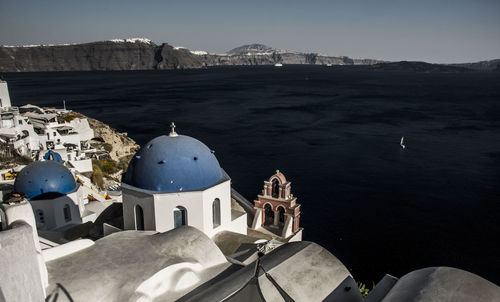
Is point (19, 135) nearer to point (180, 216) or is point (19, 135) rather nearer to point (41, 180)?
point (41, 180)

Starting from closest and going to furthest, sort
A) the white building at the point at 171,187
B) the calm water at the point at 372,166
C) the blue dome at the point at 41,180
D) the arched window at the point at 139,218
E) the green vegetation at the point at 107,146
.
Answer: the white building at the point at 171,187 → the arched window at the point at 139,218 → the blue dome at the point at 41,180 → the calm water at the point at 372,166 → the green vegetation at the point at 107,146

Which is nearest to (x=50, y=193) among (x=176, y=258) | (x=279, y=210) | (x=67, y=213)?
(x=67, y=213)

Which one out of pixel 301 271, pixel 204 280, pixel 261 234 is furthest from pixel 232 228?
pixel 301 271

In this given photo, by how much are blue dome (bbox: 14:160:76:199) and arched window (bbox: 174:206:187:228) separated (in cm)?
831

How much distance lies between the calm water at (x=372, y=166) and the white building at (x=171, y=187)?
1805 centimetres

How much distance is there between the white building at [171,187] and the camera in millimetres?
15414

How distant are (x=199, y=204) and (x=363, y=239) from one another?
2281cm

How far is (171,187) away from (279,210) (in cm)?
787

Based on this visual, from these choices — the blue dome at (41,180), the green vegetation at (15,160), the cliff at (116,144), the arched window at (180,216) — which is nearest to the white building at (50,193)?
the blue dome at (41,180)

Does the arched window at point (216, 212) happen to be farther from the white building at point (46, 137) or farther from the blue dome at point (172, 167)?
the white building at point (46, 137)

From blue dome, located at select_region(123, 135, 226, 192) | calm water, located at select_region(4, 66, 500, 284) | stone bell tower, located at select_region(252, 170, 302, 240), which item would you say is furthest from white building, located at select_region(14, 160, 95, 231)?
calm water, located at select_region(4, 66, 500, 284)

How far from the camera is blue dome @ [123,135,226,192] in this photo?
1547cm

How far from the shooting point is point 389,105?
102 m

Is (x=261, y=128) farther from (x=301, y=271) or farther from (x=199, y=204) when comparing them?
(x=301, y=271)
